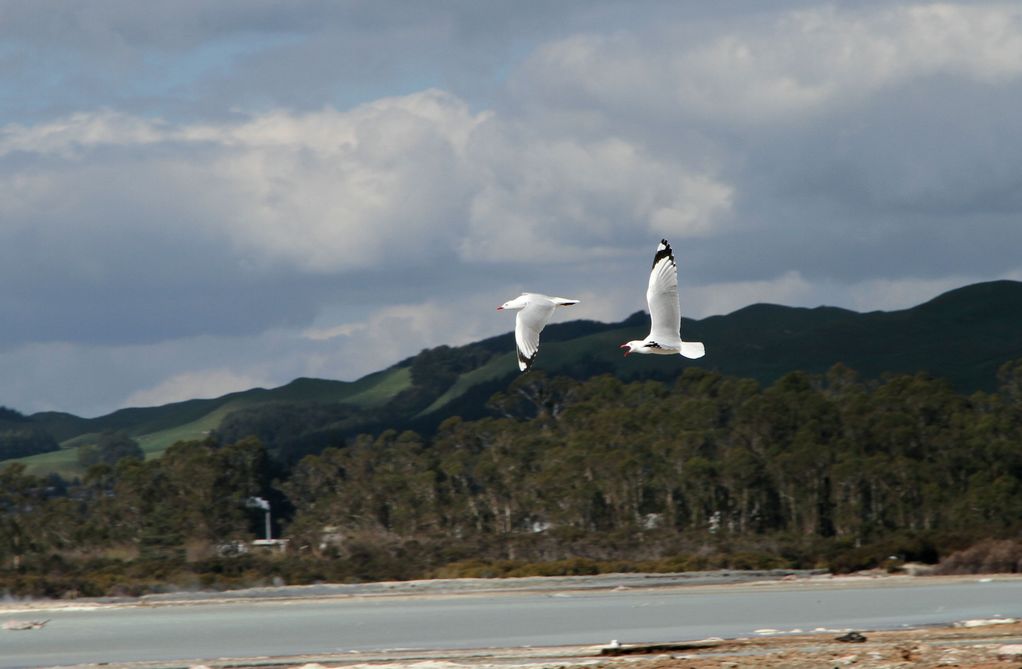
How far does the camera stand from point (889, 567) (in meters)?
94.1

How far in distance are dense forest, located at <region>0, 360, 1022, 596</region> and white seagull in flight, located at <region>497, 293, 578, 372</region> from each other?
64.3 m

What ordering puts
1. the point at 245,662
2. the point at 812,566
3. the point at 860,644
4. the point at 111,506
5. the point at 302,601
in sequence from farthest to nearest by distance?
the point at 111,506
the point at 812,566
the point at 302,601
the point at 245,662
the point at 860,644

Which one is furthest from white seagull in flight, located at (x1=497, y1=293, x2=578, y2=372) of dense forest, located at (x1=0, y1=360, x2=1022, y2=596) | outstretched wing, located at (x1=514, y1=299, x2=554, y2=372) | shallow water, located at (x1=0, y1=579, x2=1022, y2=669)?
dense forest, located at (x1=0, y1=360, x2=1022, y2=596)

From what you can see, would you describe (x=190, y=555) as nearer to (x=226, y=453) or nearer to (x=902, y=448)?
(x=226, y=453)

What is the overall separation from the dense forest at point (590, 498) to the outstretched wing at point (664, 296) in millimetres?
65260

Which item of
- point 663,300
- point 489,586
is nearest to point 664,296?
point 663,300

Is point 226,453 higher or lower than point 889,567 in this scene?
higher

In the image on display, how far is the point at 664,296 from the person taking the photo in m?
33.4

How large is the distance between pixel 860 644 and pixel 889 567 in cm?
5642

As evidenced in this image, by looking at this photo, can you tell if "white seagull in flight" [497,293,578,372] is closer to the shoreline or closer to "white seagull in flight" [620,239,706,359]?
"white seagull in flight" [620,239,706,359]

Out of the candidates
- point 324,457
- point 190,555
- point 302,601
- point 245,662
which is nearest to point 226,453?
point 324,457

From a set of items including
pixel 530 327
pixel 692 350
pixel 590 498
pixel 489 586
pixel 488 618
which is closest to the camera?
pixel 692 350

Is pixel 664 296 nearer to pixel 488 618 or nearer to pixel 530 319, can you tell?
pixel 530 319

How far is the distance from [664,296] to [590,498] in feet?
260
